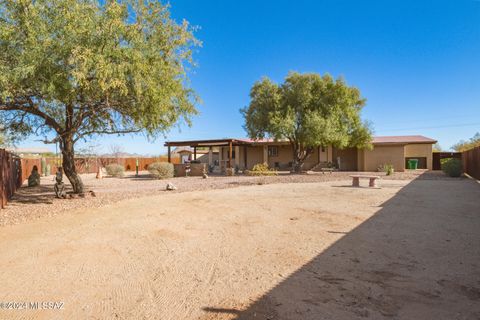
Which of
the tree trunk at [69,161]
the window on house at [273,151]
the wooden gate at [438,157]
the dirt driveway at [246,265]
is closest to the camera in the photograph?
the dirt driveway at [246,265]

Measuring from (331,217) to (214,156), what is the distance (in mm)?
33292

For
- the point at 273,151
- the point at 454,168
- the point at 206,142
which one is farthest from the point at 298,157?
the point at 454,168

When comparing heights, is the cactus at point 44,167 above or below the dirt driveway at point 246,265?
above

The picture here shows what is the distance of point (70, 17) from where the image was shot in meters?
8.91

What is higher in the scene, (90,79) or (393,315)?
(90,79)

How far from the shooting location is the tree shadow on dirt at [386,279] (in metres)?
3.27

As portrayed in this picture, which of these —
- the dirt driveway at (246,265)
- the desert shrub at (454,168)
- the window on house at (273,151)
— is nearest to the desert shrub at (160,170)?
the window on house at (273,151)

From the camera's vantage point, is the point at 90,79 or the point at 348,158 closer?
the point at 90,79

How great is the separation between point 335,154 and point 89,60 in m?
26.6

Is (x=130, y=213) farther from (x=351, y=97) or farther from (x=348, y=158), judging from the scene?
(x=348, y=158)

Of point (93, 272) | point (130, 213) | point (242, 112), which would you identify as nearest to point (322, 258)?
point (93, 272)

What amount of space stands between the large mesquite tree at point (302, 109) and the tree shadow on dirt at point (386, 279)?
1721cm

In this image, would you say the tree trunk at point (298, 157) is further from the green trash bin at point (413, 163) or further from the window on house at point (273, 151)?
the green trash bin at point (413, 163)

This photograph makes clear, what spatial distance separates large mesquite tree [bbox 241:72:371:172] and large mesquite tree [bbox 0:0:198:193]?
1324 cm
